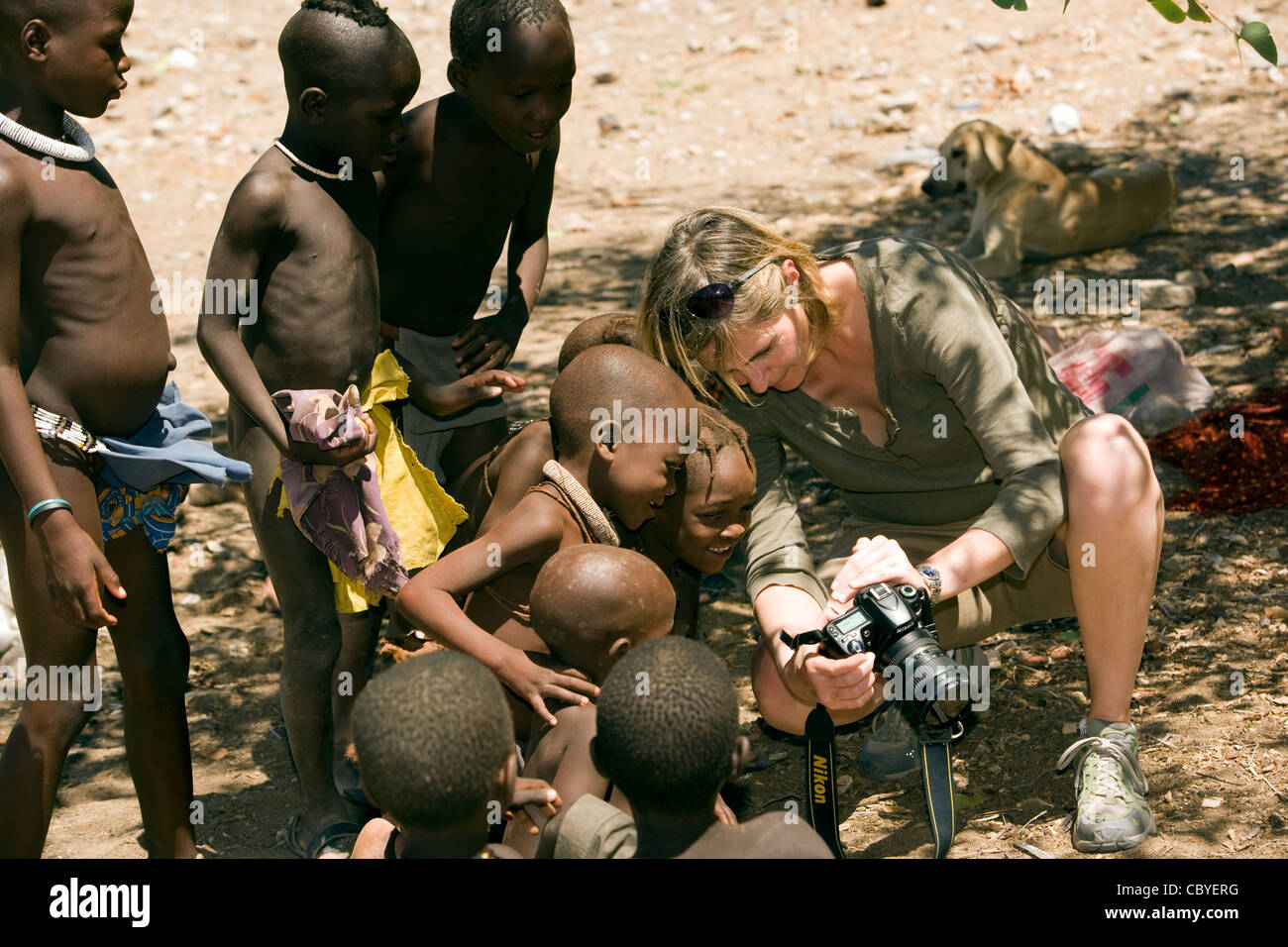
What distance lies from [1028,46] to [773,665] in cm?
680

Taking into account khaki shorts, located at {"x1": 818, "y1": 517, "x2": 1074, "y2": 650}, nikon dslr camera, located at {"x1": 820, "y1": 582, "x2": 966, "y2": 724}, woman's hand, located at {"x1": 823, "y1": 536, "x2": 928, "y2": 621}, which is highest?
woman's hand, located at {"x1": 823, "y1": 536, "x2": 928, "y2": 621}

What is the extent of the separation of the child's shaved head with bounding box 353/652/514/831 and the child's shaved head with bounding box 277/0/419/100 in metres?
1.55

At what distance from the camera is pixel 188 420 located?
3068mm

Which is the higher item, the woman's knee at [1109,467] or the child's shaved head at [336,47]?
the child's shaved head at [336,47]

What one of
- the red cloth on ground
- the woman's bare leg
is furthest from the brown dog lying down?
the woman's bare leg

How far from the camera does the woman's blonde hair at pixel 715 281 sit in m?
3.21

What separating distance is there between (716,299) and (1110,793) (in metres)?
1.44

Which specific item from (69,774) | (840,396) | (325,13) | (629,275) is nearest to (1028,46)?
(629,275)

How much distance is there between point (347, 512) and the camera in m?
3.14

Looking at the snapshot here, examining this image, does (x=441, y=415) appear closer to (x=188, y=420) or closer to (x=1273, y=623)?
(x=188, y=420)

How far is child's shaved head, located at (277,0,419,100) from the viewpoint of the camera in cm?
307

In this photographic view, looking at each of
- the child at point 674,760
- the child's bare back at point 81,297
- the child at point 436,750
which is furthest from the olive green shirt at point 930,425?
the child's bare back at point 81,297

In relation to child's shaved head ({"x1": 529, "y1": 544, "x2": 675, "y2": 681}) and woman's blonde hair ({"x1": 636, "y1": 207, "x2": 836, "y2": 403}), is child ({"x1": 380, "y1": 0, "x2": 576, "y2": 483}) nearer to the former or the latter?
woman's blonde hair ({"x1": 636, "y1": 207, "x2": 836, "y2": 403})

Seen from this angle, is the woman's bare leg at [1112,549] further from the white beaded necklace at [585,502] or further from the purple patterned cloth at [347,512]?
the purple patterned cloth at [347,512]
